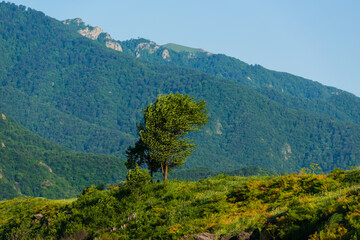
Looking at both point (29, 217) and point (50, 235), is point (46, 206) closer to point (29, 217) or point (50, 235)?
point (29, 217)

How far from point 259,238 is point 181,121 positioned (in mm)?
24778

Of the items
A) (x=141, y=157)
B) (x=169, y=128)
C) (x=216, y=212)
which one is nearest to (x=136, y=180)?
(x=169, y=128)

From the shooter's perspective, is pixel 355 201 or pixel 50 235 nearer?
pixel 355 201

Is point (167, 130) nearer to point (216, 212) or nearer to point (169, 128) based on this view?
point (169, 128)

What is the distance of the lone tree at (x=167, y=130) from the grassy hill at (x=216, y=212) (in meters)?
5.91

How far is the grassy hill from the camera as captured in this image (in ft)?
51.6

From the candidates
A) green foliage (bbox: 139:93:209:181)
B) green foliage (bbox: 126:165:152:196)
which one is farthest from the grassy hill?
green foliage (bbox: 139:93:209:181)

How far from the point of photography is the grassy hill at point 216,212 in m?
15.7

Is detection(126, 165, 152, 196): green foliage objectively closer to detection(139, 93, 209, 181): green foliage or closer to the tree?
detection(139, 93, 209, 181): green foliage

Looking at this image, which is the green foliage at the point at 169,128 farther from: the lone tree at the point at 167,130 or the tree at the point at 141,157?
the tree at the point at 141,157

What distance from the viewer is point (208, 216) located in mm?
23062

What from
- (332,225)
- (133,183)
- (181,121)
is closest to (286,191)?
(332,225)

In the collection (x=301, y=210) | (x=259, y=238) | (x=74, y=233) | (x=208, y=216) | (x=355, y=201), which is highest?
(x=355, y=201)

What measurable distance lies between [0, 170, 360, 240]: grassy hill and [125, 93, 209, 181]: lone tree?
591 cm
